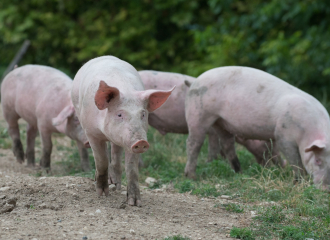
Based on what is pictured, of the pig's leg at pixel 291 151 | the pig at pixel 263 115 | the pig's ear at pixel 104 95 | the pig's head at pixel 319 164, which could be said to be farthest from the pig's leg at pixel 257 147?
the pig's ear at pixel 104 95

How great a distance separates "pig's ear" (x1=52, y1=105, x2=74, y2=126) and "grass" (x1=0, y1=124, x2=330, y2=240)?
0.69 metres

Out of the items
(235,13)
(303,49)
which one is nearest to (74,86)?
(303,49)

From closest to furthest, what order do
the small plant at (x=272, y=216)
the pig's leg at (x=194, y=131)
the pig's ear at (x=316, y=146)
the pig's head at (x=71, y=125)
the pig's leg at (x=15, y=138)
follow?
the small plant at (x=272, y=216), the pig's ear at (x=316, y=146), the pig's head at (x=71, y=125), the pig's leg at (x=194, y=131), the pig's leg at (x=15, y=138)

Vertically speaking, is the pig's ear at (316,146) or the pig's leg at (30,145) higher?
the pig's ear at (316,146)

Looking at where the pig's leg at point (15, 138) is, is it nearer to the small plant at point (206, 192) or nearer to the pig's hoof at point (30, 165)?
the pig's hoof at point (30, 165)

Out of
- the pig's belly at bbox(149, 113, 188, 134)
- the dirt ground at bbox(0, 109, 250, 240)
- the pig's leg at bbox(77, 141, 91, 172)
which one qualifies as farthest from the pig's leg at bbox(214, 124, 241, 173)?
the pig's leg at bbox(77, 141, 91, 172)

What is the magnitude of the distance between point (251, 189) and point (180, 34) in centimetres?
835

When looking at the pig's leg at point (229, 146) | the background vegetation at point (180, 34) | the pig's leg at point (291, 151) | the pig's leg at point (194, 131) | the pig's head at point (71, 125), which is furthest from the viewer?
the background vegetation at point (180, 34)

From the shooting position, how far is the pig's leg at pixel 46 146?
6.15 m

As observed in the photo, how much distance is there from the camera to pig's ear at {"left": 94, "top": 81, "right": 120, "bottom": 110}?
361 cm

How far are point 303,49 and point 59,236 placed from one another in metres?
7.42

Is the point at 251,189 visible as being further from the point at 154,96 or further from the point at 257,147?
the point at 154,96

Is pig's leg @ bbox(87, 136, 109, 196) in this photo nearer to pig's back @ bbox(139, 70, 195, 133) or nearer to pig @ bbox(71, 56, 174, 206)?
pig @ bbox(71, 56, 174, 206)

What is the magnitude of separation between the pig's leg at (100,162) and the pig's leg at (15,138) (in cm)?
283
